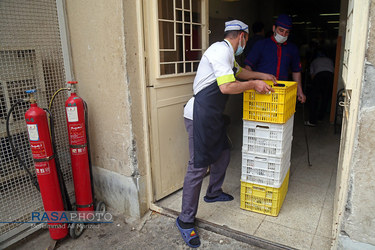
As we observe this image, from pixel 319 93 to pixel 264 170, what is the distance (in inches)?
167

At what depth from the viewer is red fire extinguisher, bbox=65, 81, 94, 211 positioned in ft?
9.40

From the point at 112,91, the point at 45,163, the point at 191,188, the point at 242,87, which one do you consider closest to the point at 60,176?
the point at 45,163

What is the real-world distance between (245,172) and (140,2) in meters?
2.00

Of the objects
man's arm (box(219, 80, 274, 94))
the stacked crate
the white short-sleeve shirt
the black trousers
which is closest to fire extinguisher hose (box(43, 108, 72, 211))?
the white short-sleeve shirt

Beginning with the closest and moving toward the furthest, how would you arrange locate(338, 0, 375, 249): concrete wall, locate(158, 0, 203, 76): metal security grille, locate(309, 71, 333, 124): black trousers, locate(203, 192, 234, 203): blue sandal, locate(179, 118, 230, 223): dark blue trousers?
locate(338, 0, 375, 249): concrete wall → locate(179, 118, 230, 223): dark blue trousers → locate(158, 0, 203, 76): metal security grille → locate(203, 192, 234, 203): blue sandal → locate(309, 71, 333, 124): black trousers

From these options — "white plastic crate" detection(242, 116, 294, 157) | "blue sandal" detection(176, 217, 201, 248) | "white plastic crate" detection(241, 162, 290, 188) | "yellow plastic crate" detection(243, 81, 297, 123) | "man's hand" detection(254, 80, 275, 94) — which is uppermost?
"man's hand" detection(254, 80, 275, 94)

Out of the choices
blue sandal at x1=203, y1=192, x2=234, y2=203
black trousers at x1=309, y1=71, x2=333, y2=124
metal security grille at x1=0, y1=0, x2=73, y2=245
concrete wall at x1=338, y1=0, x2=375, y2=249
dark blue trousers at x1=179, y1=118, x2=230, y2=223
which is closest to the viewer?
concrete wall at x1=338, y1=0, x2=375, y2=249

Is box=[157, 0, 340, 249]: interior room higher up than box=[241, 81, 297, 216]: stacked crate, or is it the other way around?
box=[241, 81, 297, 216]: stacked crate

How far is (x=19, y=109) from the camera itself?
110 inches

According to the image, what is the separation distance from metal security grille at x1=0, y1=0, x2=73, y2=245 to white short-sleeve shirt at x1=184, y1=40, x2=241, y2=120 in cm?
156

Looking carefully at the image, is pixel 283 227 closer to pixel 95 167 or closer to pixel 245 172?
pixel 245 172

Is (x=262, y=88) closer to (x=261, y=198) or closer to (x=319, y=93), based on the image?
(x=261, y=198)

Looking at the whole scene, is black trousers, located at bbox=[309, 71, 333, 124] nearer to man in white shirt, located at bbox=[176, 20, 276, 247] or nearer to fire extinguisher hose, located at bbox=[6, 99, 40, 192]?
man in white shirt, located at bbox=[176, 20, 276, 247]

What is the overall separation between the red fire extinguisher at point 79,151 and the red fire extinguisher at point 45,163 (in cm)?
20
